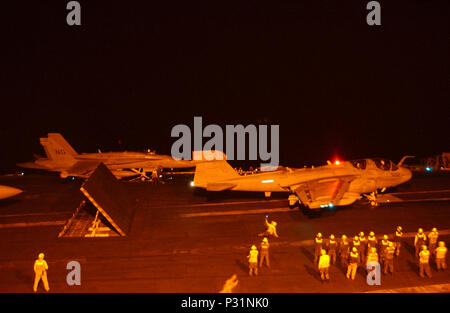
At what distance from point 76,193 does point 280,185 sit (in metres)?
17.8

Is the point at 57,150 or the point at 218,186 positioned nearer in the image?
the point at 218,186

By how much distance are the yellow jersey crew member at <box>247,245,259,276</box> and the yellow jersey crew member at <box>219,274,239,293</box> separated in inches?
27.9

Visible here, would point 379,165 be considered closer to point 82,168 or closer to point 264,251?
point 264,251

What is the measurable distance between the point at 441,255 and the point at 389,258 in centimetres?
208

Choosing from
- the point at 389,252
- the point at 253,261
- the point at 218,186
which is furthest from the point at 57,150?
the point at 389,252

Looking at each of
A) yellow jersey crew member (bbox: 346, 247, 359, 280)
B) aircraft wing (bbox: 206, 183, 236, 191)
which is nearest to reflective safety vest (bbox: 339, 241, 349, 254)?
yellow jersey crew member (bbox: 346, 247, 359, 280)

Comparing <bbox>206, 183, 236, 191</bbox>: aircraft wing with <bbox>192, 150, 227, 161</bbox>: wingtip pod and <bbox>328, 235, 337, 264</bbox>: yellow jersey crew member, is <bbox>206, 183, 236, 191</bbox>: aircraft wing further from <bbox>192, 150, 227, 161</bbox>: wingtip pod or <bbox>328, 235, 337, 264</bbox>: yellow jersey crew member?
<bbox>328, 235, 337, 264</bbox>: yellow jersey crew member

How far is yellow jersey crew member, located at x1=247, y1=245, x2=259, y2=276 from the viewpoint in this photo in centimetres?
Result: 1373

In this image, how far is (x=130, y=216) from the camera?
908 inches

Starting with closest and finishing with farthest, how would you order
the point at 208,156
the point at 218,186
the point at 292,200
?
the point at 292,200, the point at 218,186, the point at 208,156

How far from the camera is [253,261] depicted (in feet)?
45.6

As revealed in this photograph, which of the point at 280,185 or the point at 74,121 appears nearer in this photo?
the point at 280,185
